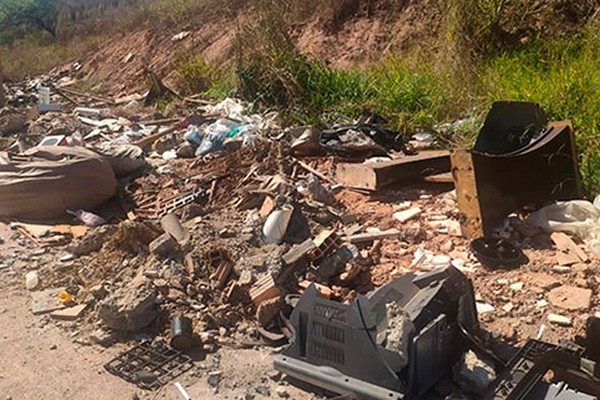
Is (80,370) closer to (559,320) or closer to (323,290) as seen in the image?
(323,290)

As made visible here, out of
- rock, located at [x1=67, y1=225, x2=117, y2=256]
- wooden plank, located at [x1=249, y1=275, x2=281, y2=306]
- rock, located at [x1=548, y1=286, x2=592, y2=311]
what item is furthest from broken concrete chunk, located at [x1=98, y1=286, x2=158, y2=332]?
rock, located at [x1=548, y1=286, x2=592, y2=311]

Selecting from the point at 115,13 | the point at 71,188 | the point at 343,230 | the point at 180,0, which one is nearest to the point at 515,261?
the point at 343,230

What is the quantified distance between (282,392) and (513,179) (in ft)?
7.72

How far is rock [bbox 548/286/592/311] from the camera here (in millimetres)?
3760

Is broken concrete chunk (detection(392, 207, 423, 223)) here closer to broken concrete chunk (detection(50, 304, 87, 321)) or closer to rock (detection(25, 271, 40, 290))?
broken concrete chunk (detection(50, 304, 87, 321))

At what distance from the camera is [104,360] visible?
3.96 meters

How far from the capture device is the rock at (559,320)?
3.66 meters

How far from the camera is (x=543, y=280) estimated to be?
402 cm

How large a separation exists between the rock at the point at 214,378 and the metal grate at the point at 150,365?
6.9 inches

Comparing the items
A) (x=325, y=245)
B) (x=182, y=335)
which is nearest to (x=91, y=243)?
(x=182, y=335)

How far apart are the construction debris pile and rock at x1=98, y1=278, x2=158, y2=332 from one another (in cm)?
1

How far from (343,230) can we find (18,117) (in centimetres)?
742

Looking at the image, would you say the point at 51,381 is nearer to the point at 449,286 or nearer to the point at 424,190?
the point at 449,286

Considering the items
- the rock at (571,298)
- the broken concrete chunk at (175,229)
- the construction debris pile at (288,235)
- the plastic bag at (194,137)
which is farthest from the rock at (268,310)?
the plastic bag at (194,137)
